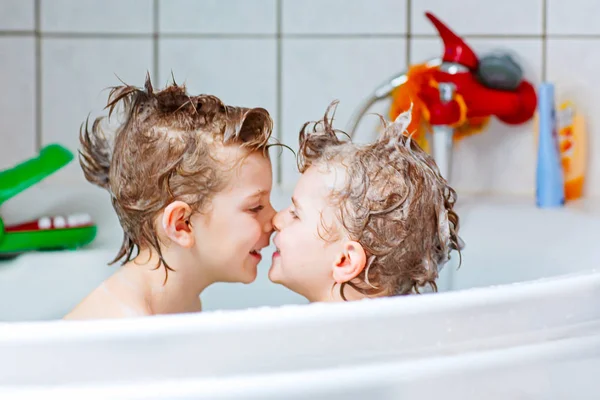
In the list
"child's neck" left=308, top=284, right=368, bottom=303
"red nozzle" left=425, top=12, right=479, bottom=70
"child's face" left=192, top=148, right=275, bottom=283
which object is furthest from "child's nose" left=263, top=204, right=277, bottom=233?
"red nozzle" left=425, top=12, right=479, bottom=70

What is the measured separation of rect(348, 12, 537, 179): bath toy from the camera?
1.41 metres

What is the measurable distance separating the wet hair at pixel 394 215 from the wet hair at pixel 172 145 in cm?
13

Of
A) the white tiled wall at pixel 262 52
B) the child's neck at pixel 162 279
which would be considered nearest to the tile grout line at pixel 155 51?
the white tiled wall at pixel 262 52

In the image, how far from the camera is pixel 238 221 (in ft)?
3.29

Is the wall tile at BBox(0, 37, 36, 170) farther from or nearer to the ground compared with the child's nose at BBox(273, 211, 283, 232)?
farther from the ground

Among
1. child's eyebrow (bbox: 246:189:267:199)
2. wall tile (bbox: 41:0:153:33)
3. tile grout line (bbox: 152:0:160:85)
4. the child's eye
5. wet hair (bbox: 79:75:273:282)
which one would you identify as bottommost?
the child's eye

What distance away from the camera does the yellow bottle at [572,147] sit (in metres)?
1.51

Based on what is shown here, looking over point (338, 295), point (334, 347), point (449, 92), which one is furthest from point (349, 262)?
point (449, 92)

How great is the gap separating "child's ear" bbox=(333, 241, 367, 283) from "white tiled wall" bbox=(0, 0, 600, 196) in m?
0.67

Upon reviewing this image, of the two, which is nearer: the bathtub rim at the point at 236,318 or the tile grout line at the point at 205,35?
the bathtub rim at the point at 236,318

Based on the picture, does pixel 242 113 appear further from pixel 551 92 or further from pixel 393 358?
pixel 551 92

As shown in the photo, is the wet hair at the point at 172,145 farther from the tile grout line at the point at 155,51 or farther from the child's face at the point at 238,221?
the tile grout line at the point at 155,51

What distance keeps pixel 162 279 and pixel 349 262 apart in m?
0.25

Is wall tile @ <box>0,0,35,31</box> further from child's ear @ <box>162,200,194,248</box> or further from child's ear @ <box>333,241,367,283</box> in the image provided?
child's ear @ <box>333,241,367,283</box>
